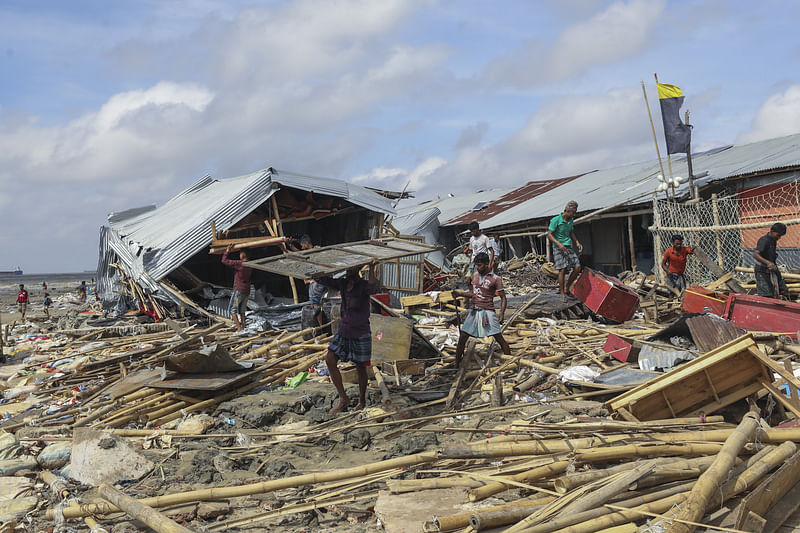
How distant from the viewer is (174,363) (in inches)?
276

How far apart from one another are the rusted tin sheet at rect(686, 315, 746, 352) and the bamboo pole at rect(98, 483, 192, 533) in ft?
17.9

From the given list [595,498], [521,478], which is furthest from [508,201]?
[595,498]

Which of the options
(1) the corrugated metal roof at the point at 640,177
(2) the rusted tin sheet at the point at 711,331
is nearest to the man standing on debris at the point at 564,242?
(2) the rusted tin sheet at the point at 711,331

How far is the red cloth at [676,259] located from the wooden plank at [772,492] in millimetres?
7692

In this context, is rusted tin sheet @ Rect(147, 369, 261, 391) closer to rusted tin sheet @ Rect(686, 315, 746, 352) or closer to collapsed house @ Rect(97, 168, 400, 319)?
rusted tin sheet @ Rect(686, 315, 746, 352)

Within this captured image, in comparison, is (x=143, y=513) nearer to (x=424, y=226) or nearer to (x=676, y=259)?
(x=676, y=259)

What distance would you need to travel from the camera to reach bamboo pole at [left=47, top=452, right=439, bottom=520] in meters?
3.95

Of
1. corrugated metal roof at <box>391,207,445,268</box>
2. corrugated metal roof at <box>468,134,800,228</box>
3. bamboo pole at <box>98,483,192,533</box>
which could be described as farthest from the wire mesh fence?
corrugated metal roof at <box>391,207,445,268</box>

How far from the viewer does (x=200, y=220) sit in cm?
1377

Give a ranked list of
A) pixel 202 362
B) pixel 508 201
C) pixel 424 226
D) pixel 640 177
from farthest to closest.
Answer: pixel 508 201
pixel 424 226
pixel 640 177
pixel 202 362

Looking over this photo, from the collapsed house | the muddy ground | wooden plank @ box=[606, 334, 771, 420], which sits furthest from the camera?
the collapsed house

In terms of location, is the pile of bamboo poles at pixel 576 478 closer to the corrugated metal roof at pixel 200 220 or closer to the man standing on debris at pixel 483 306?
the man standing on debris at pixel 483 306

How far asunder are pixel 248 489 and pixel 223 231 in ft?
32.8

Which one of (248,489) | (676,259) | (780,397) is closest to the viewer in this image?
(248,489)
